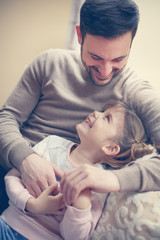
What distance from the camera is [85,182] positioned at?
0.73m

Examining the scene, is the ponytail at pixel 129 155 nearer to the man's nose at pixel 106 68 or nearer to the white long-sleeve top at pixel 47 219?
the white long-sleeve top at pixel 47 219

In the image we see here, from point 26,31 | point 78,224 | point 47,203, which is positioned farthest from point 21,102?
point 26,31

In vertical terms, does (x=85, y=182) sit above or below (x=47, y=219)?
above

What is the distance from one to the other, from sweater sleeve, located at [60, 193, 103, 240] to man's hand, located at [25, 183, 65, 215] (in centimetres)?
5

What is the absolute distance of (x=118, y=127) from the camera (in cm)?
100

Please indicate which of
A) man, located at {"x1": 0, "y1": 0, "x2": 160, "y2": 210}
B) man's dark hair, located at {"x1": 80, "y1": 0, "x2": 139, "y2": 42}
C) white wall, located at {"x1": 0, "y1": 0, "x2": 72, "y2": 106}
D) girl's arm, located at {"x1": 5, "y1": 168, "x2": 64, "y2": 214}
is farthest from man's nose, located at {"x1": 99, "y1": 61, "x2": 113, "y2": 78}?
white wall, located at {"x1": 0, "y1": 0, "x2": 72, "y2": 106}

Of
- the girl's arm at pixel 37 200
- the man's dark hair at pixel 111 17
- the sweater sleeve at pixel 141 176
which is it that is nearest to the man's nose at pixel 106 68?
the man's dark hair at pixel 111 17

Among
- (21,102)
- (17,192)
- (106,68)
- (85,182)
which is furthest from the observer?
(21,102)

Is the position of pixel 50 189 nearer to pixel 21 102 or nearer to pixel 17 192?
pixel 17 192

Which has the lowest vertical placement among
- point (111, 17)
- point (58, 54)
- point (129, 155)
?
point (129, 155)

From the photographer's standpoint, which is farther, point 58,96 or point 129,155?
point 58,96

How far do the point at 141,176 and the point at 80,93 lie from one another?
521 millimetres

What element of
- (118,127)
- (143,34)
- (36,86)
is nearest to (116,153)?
(118,127)

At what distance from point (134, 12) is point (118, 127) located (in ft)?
1.54
